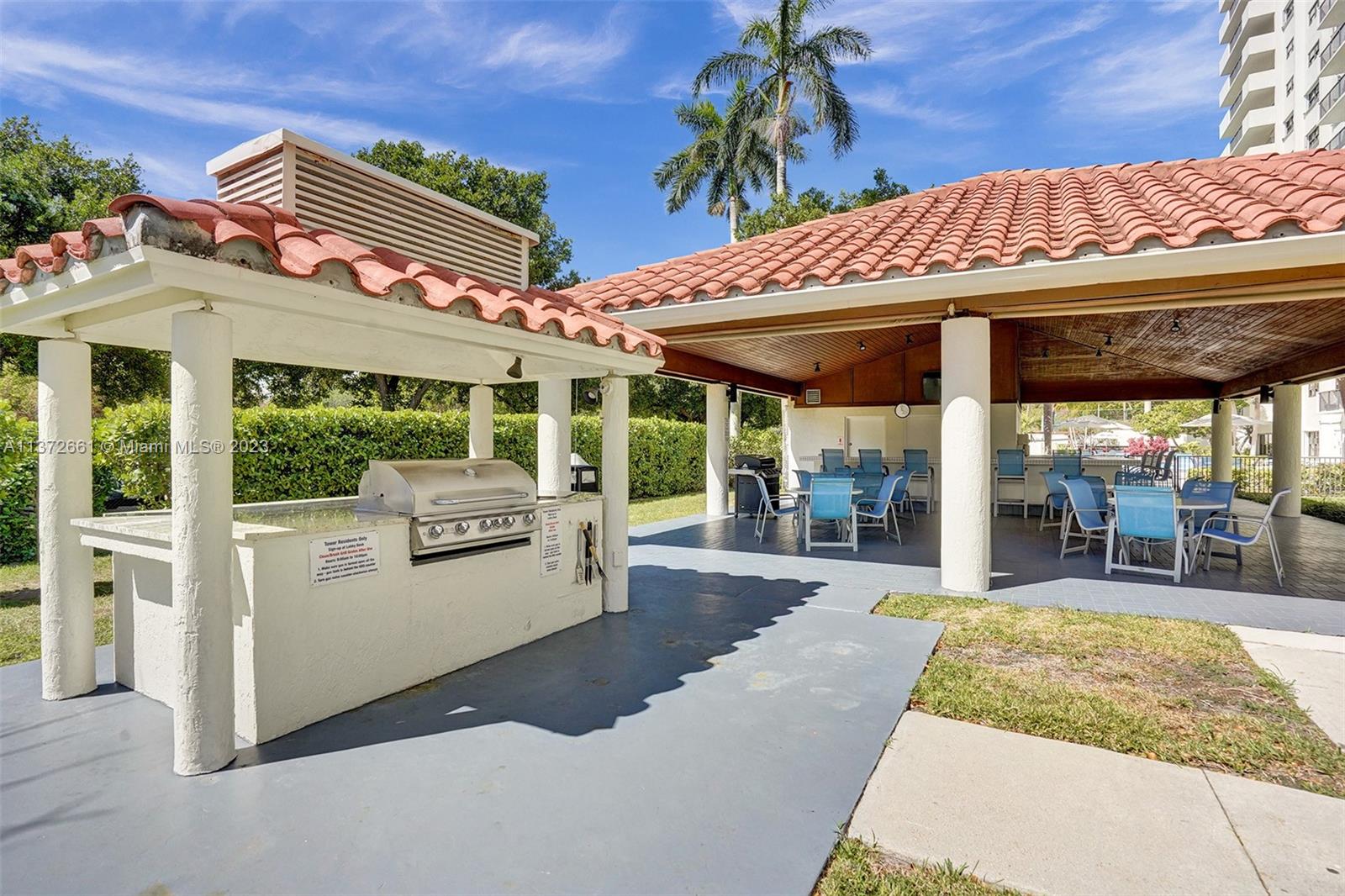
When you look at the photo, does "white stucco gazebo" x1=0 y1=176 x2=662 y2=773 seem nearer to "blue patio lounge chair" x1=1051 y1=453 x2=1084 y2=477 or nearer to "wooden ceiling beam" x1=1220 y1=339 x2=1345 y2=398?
"blue patio lounge chair" x1=1051 y1=453 x2=1084 y2=477

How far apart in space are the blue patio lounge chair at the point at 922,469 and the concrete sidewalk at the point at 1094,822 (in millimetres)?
10811

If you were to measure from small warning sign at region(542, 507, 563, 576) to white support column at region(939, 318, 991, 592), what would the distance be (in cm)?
364

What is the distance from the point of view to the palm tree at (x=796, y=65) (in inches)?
894

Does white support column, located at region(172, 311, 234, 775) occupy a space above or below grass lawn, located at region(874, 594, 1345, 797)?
above

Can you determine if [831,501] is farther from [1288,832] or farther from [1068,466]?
[1068,466]

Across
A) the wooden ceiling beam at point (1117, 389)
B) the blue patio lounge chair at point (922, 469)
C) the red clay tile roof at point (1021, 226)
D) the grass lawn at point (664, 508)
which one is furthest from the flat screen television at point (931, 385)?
the grass lawn at point (664, 508)

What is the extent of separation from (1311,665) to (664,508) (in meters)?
11.3

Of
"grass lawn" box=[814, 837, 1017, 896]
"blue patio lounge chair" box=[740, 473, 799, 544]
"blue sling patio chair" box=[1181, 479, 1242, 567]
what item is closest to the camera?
"grass lawn" box=[814, 837, 1017, 896]

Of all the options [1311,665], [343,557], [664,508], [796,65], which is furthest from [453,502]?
[796,65]

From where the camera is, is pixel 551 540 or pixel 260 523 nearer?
pixel 260 523

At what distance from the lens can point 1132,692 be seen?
149 inches

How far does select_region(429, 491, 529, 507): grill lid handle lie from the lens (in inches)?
155

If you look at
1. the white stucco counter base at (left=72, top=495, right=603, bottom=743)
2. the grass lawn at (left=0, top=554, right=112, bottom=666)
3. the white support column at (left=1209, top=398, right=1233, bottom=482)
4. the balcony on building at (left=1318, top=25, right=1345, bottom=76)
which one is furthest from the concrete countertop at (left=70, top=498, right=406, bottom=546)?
the balcony on building at (left=1318, top=25, right=1345, bottom=76)

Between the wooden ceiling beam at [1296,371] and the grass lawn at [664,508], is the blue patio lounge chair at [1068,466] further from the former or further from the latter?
the grass lawn at [664,508]
